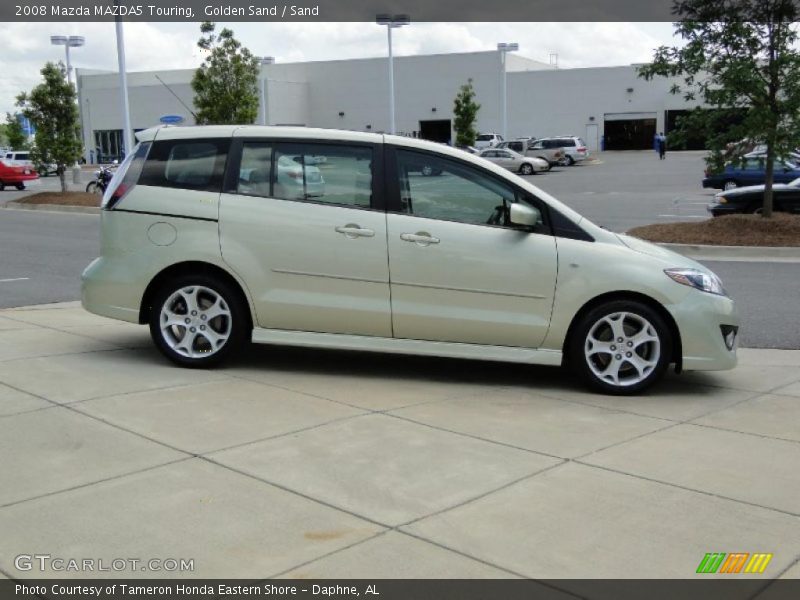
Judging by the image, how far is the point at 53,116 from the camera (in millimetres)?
28422

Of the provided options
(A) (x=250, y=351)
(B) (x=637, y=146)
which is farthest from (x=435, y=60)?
(A) (x=250, y=351)

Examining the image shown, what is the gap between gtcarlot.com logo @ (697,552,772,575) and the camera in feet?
12.0

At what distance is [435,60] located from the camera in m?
69.6

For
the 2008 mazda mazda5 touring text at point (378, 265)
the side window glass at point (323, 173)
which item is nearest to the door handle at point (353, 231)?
the 2008 mazda mazda5 touring text at point (378, 265)

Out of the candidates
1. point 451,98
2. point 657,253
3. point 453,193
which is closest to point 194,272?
point 453,193

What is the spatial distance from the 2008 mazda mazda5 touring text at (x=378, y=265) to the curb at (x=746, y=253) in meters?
9.05

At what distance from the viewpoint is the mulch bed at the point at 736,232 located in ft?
51.3

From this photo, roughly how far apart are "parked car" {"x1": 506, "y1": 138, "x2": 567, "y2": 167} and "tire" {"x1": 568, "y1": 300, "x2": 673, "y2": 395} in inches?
1786

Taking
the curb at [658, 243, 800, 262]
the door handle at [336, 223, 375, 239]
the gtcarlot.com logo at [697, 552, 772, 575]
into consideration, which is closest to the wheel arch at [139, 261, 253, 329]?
the door handle at [336, 223, 375, 239]

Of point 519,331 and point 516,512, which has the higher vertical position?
point 519,331

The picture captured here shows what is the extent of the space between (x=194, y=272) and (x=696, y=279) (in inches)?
146

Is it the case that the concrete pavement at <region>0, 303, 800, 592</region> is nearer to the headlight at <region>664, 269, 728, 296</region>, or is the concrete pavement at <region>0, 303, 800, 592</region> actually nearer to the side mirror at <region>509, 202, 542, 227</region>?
the headlight at <region>664, 269, 728, 296</region>
